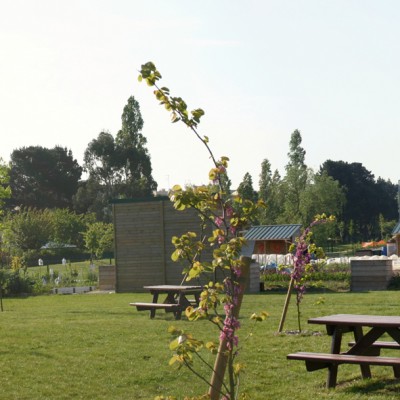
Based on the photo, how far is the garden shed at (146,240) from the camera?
90.0 feet

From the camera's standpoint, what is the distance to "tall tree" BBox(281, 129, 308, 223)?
62.3 metres

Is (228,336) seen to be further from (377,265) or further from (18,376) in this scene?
(377,265)

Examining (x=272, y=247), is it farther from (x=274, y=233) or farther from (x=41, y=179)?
(x=41, y=179)

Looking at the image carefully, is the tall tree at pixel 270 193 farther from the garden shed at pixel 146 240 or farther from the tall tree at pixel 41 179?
the garden shed at pixel 146 240

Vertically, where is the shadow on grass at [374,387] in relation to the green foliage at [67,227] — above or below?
below

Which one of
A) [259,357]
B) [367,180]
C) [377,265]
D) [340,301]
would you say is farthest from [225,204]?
[367,180]

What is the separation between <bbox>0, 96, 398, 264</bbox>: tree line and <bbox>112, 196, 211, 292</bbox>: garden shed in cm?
1847

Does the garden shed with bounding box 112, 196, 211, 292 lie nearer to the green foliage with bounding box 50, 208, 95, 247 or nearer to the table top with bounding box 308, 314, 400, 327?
the table top with bounding box 308, 314, 400, 327

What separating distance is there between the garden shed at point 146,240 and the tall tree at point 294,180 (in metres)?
34.1

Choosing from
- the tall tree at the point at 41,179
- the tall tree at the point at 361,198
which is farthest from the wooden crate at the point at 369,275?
the tall tree at the point at 361,198

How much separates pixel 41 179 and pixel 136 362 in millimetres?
74592

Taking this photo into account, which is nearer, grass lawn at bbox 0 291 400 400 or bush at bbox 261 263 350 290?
grass lawn at bbox 0 291 400 400

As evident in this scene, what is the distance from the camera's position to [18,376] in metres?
9.73

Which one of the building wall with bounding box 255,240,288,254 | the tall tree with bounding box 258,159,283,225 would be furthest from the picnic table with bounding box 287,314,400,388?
the tall tree with bounding box 258,159,283,225
